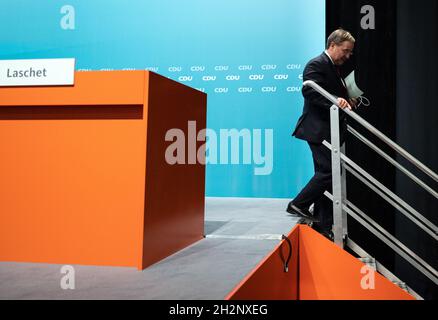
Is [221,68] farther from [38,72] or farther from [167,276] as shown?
[167,276]

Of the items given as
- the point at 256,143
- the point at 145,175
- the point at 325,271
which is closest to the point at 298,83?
the point at 256,143

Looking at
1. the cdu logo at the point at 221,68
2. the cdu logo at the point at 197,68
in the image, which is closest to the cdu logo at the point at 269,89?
the cdu logo at the point at 221,68

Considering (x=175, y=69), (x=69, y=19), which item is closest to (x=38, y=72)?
(x=175, y=69)

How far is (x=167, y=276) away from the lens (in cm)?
124

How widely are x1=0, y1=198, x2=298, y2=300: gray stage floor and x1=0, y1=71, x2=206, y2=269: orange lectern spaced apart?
0.07m

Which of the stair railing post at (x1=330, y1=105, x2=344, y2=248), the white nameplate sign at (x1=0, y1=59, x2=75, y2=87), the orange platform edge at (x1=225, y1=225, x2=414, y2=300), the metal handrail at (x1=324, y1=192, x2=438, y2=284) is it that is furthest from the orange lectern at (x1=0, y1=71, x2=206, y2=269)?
the metal handrail at (x1=324, y1=192, x2=438, y2=284)

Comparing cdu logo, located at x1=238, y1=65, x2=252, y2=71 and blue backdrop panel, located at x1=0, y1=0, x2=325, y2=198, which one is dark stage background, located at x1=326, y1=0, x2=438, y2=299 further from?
cdu logo, located at x1=238, y1=65, x2=252, y2=71

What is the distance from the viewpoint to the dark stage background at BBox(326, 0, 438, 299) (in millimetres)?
3379

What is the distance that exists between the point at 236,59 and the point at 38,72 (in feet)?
8.65

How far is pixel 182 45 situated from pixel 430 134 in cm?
211

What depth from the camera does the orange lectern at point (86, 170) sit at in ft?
4.34

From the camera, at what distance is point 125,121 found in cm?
134
